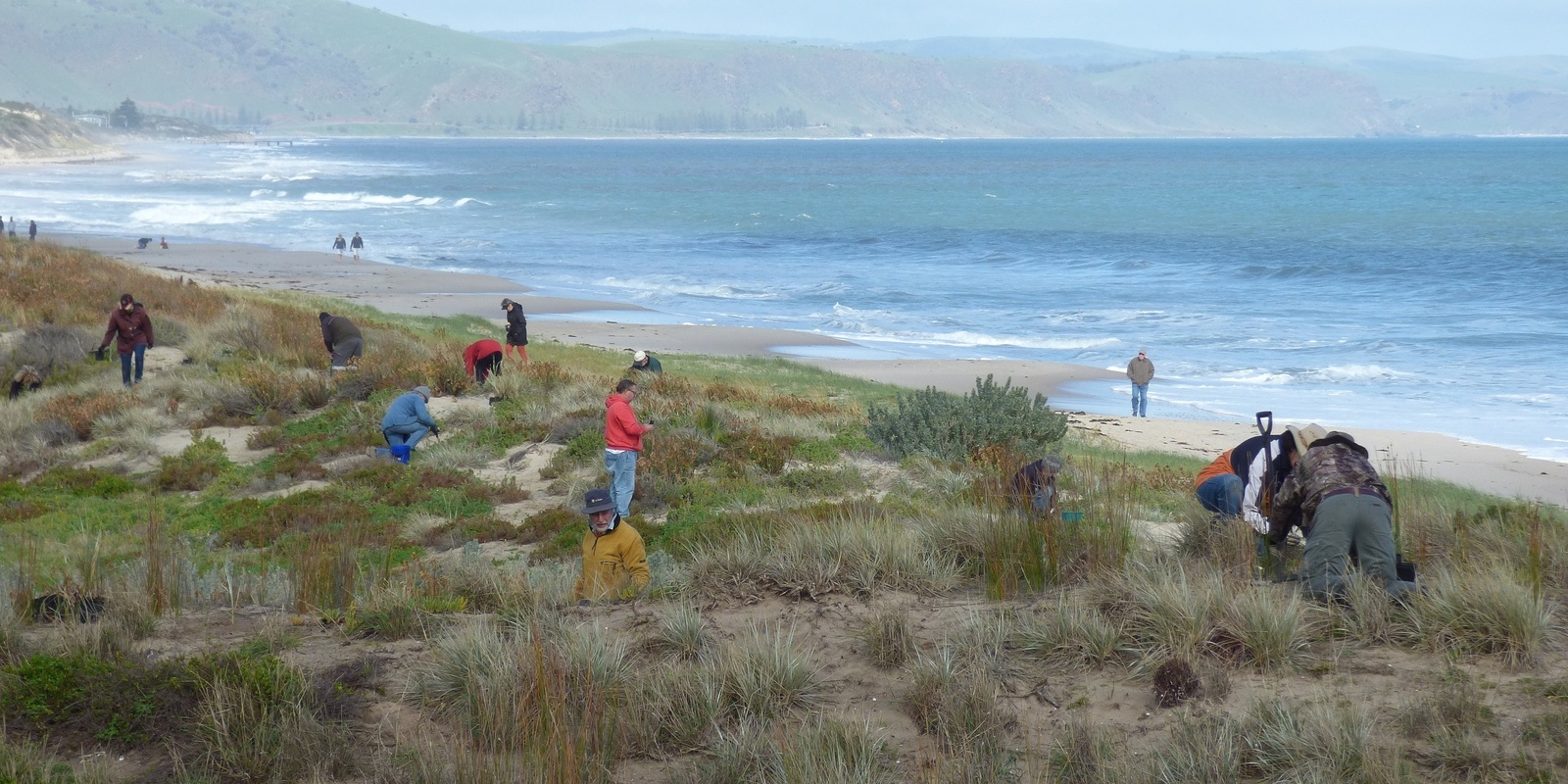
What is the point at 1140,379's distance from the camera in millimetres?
20844

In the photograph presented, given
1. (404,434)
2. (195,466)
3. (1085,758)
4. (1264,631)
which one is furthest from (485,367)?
(1085,758)

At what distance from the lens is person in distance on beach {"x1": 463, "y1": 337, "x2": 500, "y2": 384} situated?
15891 mm

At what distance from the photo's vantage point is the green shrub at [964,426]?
1247 centimetres

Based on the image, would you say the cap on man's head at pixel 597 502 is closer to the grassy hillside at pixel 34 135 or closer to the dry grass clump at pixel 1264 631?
the dry grass clump at pixel 1264 631

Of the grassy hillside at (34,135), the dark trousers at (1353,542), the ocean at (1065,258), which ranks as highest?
the grassy hillside at (34,135)

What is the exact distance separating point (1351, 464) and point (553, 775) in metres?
3.81

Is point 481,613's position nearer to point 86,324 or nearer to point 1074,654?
point 1074,654

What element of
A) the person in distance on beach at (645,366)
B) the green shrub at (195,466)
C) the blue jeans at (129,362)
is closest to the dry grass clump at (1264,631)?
the green shrub at (195,466)

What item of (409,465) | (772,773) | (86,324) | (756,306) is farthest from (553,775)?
(756,306)

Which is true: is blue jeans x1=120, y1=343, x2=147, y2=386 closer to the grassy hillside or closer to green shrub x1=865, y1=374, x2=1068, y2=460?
green shrub x1=865, y1=374, x2=1068, y2=460

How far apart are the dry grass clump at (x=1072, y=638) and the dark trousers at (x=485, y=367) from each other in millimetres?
11581

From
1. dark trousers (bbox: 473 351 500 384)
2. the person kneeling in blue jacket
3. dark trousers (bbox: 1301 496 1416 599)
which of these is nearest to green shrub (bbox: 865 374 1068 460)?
the person kneeling in blue jacket

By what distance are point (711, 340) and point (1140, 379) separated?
39.8 feet

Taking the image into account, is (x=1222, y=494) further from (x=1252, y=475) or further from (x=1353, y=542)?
(x=1353, y=542)
